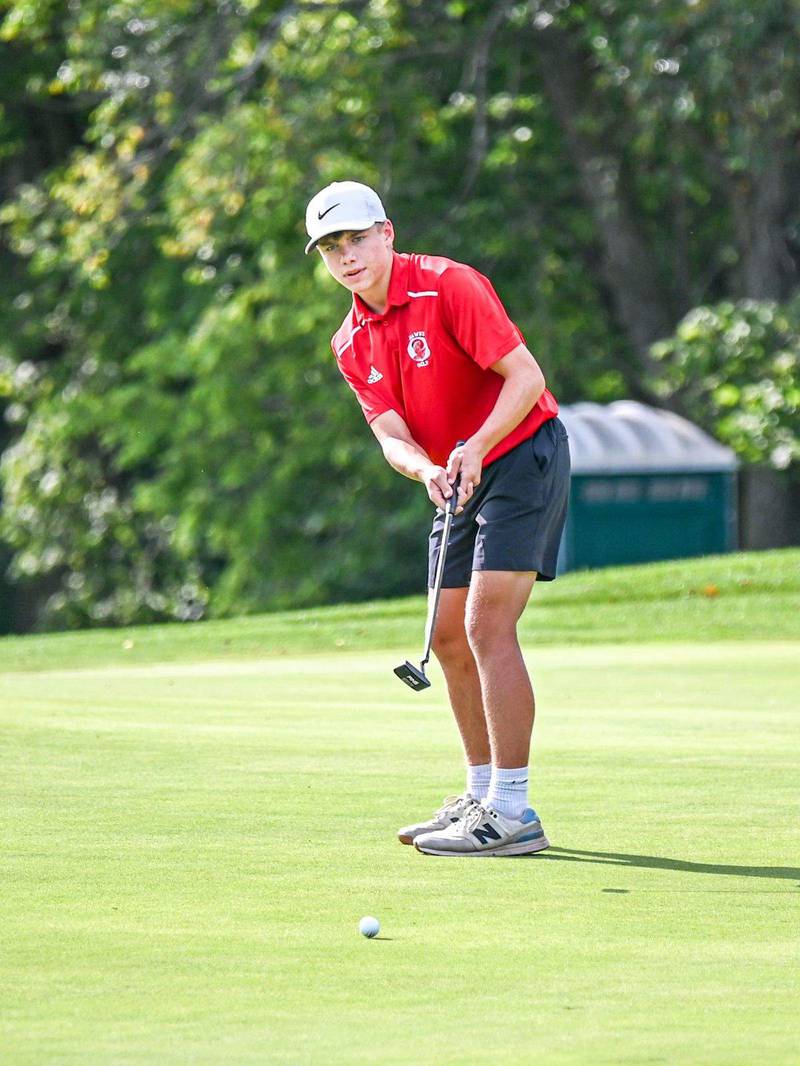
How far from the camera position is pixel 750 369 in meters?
21.4

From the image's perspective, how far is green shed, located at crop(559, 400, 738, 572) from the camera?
21562 millimetres

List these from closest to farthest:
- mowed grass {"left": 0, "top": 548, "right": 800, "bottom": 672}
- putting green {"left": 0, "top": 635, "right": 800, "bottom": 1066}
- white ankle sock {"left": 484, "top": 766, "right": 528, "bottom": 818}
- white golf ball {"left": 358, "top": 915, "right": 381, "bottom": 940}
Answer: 1. putting green {"left": 0, "top": 635, "right": 800, "bottom": 1066}
2. white golf ball {"left": 358, "top": 915, "right": 381, "bottom": 940}
3. white ankle sock {"left": 484, "top": 766, "right": 528, "bottom": 818}
4. mowed grass {"left": 0, "top": 548, "right": 800, "bottom": 672}

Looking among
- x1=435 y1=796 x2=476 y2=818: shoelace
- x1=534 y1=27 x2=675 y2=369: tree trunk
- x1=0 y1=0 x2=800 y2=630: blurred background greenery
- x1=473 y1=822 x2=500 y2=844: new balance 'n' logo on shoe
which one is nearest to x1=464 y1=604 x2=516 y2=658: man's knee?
x1=435 y1=796 x2=476 y2=818: shoelace

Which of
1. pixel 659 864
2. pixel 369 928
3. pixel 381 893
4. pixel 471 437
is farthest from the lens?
pixel 471 437

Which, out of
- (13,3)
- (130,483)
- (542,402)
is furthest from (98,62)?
(542,402)

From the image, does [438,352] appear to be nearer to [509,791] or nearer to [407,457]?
[407,457]

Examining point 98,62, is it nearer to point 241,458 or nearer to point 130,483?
point 241,458

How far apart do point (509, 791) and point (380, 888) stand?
0.97 metres

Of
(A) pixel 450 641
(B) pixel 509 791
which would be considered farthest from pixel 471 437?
(B) pixel 509 791

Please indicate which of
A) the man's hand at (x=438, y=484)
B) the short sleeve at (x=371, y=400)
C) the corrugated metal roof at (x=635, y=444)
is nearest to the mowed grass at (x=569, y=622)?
the corrugated metal roof at (x=635, y=444)

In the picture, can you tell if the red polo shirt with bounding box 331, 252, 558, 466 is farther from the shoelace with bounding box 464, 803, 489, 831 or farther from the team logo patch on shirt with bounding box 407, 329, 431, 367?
the shoelace with bounding box 464, 803, 489, 831

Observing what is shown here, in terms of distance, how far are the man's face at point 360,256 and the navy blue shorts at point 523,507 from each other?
650 millimetres

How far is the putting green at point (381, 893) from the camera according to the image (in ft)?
11.7

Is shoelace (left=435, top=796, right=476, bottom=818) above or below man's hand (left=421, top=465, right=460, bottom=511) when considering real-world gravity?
below
